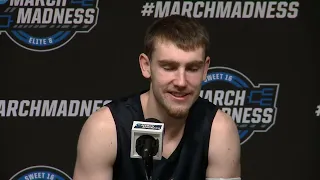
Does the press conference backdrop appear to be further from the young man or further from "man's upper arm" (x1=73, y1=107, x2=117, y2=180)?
"man's upper arm" (x1=73, y1=107, x2=117, y2=180)

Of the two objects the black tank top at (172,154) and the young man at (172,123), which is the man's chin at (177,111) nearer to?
the young man at (172,123)

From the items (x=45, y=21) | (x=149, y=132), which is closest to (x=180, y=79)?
(x=149, y=132)

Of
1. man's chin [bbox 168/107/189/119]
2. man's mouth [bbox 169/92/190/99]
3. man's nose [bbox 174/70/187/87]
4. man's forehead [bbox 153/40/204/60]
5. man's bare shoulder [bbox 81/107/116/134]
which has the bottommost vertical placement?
man's bare shoulder [bbox 81/107/116/134]

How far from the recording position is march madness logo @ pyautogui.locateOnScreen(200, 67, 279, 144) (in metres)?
2.61

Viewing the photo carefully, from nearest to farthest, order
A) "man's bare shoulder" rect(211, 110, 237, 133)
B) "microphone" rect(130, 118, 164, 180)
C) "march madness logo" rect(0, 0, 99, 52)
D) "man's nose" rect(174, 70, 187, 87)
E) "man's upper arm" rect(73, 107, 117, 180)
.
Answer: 1. "microphone" rect(130, 118, 164, 180)
2. "man's nose" rect(174, 70, 187, 87)
3. "man's upper arm" rect(73, 107, 117, 180)
4. "man's bare shoulder" rect(211, 110, 237, 133)
5. "march madness logo" rect(0, 0, 99, 52)

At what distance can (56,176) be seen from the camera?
265 centimetres

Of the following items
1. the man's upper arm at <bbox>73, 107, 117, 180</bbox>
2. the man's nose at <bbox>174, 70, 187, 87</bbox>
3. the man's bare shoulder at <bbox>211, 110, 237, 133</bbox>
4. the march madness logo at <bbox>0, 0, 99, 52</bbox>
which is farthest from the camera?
the march madness logo at <bbox>0, 0, 99, 52</bbox>

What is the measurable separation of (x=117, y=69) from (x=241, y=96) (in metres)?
0.57

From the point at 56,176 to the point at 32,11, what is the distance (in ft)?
2.46

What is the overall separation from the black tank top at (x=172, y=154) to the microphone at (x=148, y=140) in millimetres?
426

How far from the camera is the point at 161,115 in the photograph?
1.85 metres

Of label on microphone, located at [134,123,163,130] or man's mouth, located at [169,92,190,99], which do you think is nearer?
label on microphone, located at [134,123,163,130]

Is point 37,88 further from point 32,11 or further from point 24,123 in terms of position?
point 32,11

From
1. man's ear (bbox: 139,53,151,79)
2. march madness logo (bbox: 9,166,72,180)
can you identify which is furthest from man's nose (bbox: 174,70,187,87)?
march madness logo (bbox: 9,166,72,180)
